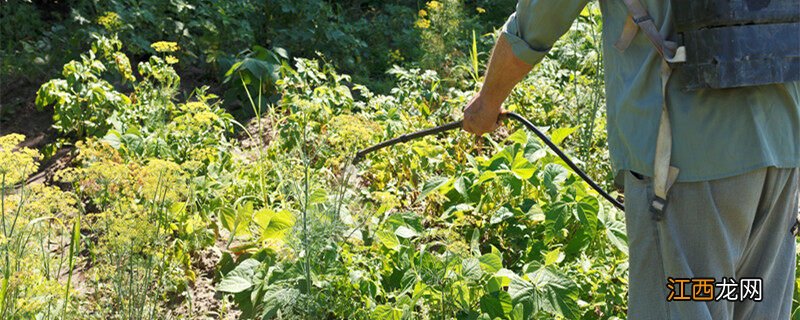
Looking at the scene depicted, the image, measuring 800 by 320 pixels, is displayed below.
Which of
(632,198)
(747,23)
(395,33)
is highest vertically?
(747,23)

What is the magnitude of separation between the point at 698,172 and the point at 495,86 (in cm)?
69

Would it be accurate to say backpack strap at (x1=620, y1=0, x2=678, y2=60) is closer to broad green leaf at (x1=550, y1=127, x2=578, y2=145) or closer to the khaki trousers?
the khaki trousers

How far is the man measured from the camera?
2646 millimetres

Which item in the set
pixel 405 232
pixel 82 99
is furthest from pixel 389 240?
pixel 82 99

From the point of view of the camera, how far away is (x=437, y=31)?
6.84m

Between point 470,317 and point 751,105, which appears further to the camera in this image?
point 470,317

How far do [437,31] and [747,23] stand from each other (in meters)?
4.32

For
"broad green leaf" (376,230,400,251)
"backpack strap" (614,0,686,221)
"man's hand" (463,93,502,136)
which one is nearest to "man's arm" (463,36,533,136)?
"man's hand" (463,93,502,136)

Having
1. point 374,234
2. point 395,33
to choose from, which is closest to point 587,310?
point 374,234

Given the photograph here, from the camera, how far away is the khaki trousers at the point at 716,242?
2.70m

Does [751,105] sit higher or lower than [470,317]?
higher

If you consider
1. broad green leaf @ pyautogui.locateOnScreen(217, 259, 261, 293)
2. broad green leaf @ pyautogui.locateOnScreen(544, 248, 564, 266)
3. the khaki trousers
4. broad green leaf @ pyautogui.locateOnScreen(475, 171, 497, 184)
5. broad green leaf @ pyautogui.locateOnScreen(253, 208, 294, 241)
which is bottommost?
broad green leaf @ pyautogui.locateOnScreen(217, 259, 261, 293)

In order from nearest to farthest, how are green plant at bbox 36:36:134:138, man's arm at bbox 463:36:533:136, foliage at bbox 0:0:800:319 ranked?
1. man's arm at bbox 463:36:533:136
2. foliage at bbox 0:0:800:319
3. green plant at bbox 36:36:134:138

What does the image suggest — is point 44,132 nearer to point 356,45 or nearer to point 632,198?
point 356,45
